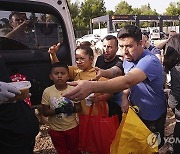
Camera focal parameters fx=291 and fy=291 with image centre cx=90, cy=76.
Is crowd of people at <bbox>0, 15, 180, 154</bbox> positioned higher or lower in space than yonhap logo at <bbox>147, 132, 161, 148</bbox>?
higher

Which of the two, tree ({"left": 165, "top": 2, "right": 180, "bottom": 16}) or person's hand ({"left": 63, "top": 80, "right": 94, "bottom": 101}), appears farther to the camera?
tree ({"left": 165, "top": 2, "right": 180, "bottom": 16})

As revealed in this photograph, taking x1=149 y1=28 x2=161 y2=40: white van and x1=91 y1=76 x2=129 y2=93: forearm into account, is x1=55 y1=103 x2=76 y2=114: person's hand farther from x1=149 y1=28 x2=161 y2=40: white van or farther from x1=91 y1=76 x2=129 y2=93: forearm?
x1=149 y1=28 x2=161 y2=40: white van

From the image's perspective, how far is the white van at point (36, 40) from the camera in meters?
3.01

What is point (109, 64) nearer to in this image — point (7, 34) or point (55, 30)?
point (55, 30)

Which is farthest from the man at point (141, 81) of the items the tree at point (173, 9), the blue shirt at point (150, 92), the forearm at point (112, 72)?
the tree at point (173, 9)

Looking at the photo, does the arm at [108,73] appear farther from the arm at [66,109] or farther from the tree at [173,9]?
the tree at [173,9]

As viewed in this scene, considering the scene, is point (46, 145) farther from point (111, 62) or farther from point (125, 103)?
point (125, 103)

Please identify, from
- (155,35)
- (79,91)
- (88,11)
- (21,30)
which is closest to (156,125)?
(79,91)

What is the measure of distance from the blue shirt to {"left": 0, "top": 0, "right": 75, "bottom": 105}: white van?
3.41 feet

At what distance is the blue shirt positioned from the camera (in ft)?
7.48

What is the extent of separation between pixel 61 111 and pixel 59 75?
1.15 ft

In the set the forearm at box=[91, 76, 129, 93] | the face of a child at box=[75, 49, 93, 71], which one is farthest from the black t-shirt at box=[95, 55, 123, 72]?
the forearm at box=[91, 76, 129, 93]

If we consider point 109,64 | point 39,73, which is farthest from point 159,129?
point 39,73

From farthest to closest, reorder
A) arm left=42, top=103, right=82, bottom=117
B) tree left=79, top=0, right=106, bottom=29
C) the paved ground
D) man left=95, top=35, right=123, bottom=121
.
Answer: tree left=79, top=0, right=106, bottom=29, the paved ground, man left=95, top=35, right=123, bottom=121, arm left=42, top=103, right=82, bottom=117
